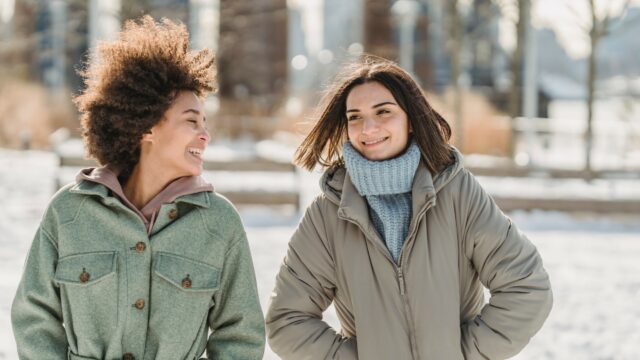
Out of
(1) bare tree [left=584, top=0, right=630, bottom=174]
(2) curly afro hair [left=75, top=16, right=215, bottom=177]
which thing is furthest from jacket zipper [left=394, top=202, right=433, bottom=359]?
(1) bare tree [left=584, top=0, right=630, bottom=174]

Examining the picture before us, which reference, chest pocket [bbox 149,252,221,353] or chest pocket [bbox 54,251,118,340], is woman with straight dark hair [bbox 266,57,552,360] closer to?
chest pocket [bbox 149,252,221,353]

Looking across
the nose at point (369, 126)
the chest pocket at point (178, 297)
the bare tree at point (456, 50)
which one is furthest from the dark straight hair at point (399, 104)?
the bare tree at point (456, 50)

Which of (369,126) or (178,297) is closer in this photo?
(178,297)

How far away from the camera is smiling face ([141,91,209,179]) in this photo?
9.86 feet

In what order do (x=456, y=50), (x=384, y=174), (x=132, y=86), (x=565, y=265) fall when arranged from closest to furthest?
1. (x=132, y=86)
2. (x=384, y=174)
3. (x=565, y=265)
4. (x=456, y=50)

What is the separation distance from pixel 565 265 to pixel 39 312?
660 centimetres

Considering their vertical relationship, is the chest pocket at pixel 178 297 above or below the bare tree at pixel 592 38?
below

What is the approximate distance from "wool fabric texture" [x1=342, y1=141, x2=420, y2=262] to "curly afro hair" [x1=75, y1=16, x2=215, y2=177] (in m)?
0.62

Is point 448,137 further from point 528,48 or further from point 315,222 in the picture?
point 528,48

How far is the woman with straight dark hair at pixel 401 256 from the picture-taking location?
301 cm

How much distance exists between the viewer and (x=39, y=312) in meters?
2.85

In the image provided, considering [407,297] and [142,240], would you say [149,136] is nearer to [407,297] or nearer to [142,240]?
[142,240]

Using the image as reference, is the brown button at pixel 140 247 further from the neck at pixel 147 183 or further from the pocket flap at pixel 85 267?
the neck at pixel 147 183

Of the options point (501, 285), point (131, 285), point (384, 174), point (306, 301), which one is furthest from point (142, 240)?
point (501, 285)
